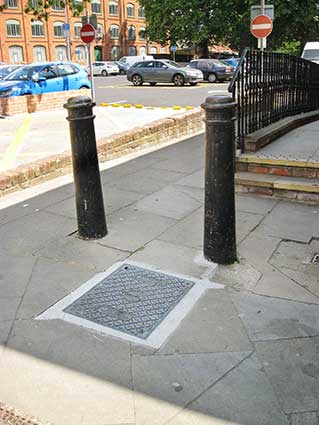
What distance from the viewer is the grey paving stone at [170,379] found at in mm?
2340

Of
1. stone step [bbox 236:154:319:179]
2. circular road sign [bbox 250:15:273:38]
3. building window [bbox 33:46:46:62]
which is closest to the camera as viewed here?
stone step [bbox 236:154:319:179]

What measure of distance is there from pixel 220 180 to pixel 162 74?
22687mm

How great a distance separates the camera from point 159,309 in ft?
10.6

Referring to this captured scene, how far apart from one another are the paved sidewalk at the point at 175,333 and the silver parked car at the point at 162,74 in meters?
20.6

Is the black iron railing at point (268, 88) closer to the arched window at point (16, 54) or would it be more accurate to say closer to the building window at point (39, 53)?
the arched window at point (16, 54)

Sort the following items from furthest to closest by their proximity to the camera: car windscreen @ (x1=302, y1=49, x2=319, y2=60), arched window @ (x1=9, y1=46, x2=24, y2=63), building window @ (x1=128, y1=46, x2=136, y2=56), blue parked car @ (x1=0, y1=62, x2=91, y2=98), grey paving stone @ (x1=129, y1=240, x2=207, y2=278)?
1. building window @ (x1=128, y1=46, x2=136, y2=56)
2. arched window @ (x1=9, y1=46, x2=24, y2=63)
3. car windscreen @ (x1=302, y1=49, x2=319, y2=60)
4. blue parked car @ (x1=0, y1=62, x2=91, y2=98)
5. grey paving stone @ (x1=129, y1=240, x2=207, y2=278)

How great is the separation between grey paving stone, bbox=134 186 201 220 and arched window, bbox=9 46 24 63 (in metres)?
52.4

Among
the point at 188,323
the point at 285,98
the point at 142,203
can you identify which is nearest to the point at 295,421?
the point at 188,323

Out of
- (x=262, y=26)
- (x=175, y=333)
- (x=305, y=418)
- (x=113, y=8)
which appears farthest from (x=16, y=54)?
(x=305, y=418)

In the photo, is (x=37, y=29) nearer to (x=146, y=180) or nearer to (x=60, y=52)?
(x=60, y=52)

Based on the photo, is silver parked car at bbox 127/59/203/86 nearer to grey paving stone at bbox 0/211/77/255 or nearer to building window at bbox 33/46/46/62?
grey paving stone at bbox 0/211/77/255

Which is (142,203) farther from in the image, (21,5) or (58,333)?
(21,5)

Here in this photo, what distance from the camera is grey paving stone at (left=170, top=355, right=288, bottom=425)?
2270mm

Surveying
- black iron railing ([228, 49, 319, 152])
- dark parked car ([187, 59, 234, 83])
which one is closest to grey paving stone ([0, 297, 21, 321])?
black iron railing ([228, 49, 319, 152])
